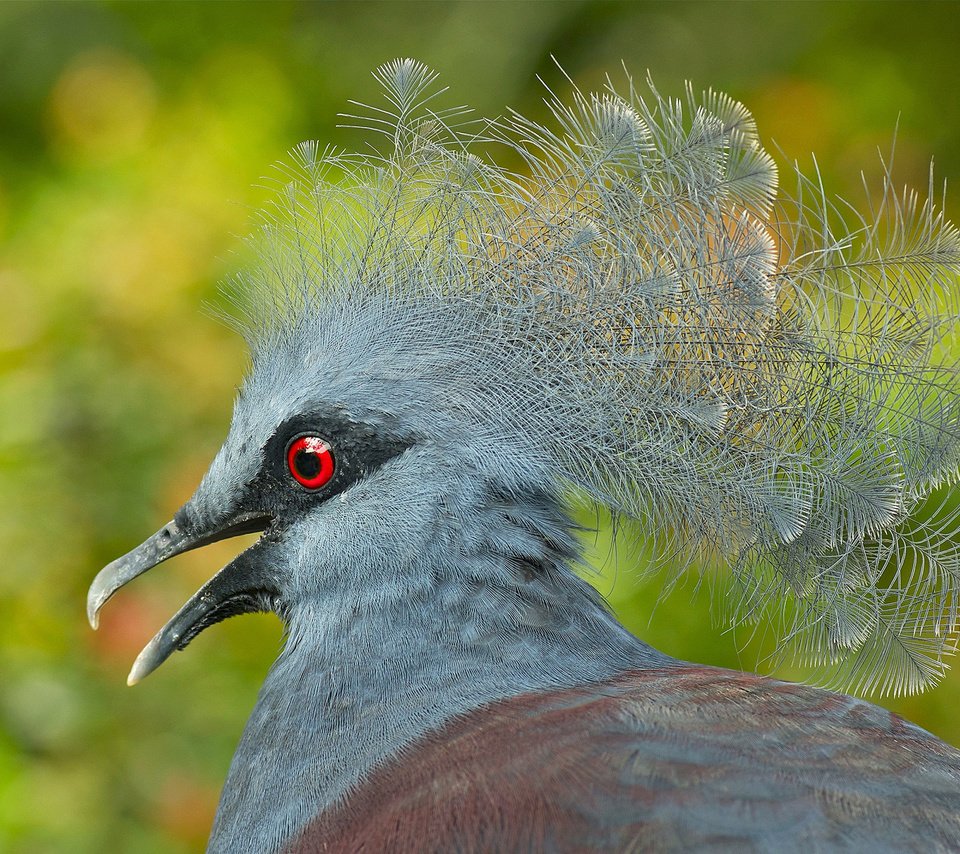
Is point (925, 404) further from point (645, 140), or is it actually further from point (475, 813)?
point (475, 813)

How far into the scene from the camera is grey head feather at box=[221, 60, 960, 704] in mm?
1651

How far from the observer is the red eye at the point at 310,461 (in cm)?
175

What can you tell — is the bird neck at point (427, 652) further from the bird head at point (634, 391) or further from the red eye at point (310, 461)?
the red eye at point (310, 461)

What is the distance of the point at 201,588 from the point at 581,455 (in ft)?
2.26

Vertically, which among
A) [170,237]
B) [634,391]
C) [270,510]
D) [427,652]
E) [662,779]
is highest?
[170,237]

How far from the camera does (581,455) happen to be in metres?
1.67

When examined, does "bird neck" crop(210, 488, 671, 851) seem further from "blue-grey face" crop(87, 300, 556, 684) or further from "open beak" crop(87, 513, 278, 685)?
"open beak" crop(87, 513, 278, 685)

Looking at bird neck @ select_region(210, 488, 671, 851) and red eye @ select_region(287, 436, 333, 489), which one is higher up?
red eye @ select_region(287, 436, 333, 489)

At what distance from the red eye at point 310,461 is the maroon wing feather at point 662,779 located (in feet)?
1.49

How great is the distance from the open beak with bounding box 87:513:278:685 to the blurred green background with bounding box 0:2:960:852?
847 millimetres

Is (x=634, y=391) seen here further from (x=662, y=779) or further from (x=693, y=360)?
(x=662, y=779)

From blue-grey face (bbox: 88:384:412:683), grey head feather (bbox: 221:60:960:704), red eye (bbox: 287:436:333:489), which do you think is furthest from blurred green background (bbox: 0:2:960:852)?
red eye (bbox: 287:436:333:489)

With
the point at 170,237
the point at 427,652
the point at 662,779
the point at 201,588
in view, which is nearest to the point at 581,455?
the point at 427,652

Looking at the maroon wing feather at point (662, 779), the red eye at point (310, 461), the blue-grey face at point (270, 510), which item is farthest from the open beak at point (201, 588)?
the maroon wing feather at point (662, 779)
